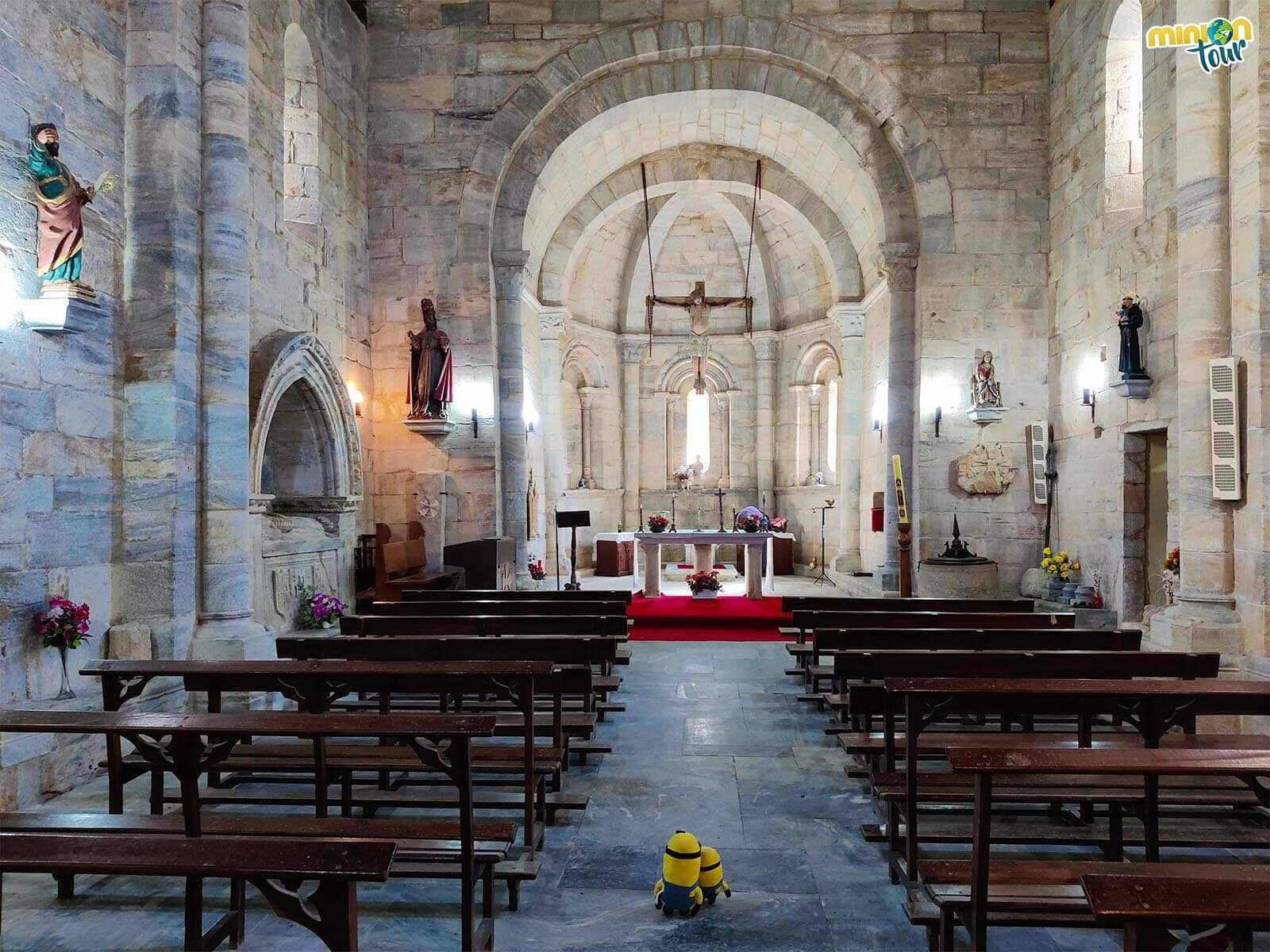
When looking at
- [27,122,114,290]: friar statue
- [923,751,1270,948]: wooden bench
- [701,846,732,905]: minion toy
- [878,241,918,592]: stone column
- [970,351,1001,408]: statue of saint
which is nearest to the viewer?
[923,751,1270,948]: wooden bench

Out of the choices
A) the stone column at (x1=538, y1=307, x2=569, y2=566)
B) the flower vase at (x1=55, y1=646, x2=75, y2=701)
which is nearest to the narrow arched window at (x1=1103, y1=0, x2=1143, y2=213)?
the stone column at (x1=538, y1=307, x2=569, y2=566)

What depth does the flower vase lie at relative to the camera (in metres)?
5.39

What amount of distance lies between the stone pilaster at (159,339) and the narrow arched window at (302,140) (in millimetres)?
2951

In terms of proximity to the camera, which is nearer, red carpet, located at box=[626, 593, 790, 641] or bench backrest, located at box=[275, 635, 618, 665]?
bench backrest, located at box=[275, 635, 618, 665]

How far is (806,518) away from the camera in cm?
1684

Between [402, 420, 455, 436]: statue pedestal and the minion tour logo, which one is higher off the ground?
the minion tour logo

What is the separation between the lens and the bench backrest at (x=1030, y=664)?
443 centimetres

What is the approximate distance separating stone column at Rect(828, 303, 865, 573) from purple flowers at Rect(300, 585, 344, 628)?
27.4ft

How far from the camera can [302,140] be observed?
9711 mm

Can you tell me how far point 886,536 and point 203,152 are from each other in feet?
28.7

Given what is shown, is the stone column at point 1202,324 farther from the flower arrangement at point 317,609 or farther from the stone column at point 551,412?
the stone column at point 551,412

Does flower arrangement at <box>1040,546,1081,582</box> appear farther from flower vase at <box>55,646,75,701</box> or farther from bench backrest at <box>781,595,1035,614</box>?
flower vase at <box>55,646,75,701</box>

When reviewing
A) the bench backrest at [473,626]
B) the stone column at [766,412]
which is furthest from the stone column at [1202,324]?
the stone column at [766,412]

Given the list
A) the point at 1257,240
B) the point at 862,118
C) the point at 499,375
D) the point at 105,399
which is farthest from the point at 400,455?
the point at 1257,240
